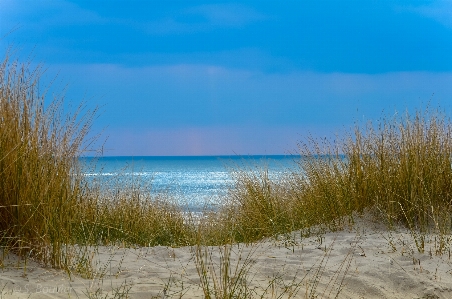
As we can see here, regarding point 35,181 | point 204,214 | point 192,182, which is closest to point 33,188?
point 35,181

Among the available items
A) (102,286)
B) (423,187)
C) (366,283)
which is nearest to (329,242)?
(366,283)

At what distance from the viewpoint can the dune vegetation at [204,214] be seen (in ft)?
10.4

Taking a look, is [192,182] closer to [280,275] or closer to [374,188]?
[374,188]

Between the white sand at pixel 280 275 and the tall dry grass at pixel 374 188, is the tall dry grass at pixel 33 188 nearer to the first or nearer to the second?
the white sand at pixel 280 275

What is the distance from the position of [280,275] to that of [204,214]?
4.14 ft

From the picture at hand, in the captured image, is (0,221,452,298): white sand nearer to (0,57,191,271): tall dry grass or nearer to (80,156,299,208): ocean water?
(0,57,191,271): tall dry grass

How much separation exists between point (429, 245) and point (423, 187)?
1195 millimetres

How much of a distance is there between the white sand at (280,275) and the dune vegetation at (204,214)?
19 centimetres

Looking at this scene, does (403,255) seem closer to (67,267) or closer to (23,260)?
(67,267)

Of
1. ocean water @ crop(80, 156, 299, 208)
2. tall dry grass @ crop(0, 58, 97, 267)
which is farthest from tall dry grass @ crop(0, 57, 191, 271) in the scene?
ocean water @ crop(80, 156, 299, 208)

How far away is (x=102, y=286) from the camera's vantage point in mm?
2768

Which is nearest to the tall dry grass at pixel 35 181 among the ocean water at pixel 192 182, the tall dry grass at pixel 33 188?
the tall dry grass at pixel 33 188

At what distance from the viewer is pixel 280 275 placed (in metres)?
3.21

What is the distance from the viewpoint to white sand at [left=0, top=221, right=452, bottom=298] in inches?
108
